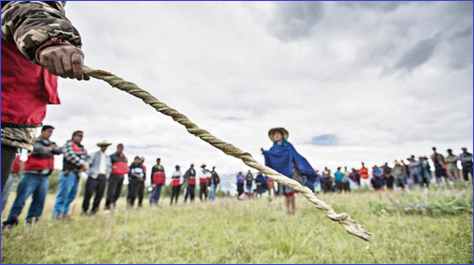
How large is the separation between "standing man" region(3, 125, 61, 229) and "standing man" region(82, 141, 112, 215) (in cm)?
149

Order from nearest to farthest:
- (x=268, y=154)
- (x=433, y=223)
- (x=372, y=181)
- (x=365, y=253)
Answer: (x=365, y=253) → (x=433, y=223) → (x=268, y=154) → (x=372, y=181)

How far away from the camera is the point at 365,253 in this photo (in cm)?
298

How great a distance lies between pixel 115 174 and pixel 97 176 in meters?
0.73

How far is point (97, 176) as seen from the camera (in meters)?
7.18

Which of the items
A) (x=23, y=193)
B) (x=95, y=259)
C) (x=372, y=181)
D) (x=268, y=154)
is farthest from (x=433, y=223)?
(x=372, y=181)

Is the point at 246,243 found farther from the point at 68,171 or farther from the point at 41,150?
the point at 68,171

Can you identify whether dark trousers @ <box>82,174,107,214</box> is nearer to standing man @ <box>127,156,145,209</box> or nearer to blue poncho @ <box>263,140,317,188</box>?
standing man @ <box>127,156,145,209</box>

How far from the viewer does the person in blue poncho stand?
5793 millimetres

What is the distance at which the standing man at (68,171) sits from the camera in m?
6.00

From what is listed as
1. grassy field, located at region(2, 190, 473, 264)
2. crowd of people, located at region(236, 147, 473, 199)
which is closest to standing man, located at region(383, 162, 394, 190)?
crowd of people, located at region(236, 147, 473, 199)

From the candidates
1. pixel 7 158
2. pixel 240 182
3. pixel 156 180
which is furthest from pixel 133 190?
pixel 7 158

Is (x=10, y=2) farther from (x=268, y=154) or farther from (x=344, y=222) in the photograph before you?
(x=268, y=154)

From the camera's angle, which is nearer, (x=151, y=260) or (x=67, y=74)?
(x=67, y=74)

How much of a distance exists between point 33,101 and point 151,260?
2291 millimetres
